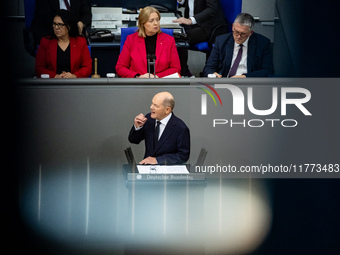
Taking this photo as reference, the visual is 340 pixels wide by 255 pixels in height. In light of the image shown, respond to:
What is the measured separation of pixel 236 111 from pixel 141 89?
59cm

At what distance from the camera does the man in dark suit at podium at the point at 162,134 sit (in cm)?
360

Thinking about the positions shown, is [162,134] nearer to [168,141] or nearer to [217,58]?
[168,141]

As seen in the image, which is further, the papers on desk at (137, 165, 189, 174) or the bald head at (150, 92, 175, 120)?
the bald head at (150, 92, 175, 120)

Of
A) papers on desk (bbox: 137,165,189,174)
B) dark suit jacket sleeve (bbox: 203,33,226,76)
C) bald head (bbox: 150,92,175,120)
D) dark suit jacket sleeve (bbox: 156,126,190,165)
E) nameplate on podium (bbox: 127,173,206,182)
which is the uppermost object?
dark suit jacket sleeve (bbox: 203,33,226,76)

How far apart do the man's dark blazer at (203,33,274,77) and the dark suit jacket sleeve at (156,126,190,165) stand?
1.24 metres

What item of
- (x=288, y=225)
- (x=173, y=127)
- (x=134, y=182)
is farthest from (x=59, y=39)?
(x=288, y=225)

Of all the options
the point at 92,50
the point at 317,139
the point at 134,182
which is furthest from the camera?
the point at 92,50

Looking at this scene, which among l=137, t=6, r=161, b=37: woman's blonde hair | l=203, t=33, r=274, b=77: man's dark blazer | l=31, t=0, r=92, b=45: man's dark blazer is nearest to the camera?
l=137, t=6, r=161, b=37: woman's blonde hair

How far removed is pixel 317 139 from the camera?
3.60 meters

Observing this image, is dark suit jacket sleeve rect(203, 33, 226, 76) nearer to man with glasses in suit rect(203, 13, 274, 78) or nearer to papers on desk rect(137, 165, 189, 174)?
man with glasses in suit rect(203, 13, 274, 78)

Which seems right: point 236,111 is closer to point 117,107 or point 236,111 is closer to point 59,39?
point 117,107

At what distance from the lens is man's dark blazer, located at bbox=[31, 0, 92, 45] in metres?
5.55

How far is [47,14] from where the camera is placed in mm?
5527

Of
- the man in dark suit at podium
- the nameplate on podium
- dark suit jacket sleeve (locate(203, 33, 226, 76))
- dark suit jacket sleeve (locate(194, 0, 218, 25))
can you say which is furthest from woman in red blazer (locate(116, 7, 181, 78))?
the nameplate on podium
